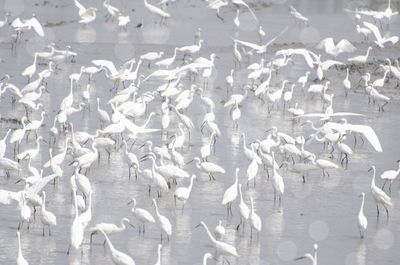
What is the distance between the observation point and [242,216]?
13359mm

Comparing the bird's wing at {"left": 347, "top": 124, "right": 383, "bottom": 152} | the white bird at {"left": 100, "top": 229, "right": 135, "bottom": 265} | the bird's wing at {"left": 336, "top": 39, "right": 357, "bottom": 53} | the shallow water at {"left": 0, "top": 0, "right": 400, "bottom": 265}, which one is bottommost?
the shallow water at {"left": 0, "top": 0, "right": 400, "bottom": 265}

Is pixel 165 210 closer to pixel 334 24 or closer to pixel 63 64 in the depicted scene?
pixel 63 64

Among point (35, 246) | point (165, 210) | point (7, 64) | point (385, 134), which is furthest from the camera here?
point (7, 64)

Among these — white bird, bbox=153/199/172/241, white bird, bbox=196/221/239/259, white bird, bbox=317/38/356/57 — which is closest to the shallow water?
white bird, bbox=153/199/172/241

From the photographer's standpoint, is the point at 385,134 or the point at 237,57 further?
the point at 237,57

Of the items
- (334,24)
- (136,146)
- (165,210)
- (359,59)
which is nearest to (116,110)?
(136,146)

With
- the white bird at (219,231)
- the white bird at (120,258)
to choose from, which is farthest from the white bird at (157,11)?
the white bird at (120,258)

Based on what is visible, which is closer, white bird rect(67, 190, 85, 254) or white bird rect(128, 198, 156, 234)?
white bird rect(67, 190, 85, 254)

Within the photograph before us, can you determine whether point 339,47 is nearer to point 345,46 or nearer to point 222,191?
point 345,46

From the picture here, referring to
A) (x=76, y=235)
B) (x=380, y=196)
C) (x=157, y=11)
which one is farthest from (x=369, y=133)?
(x=157, y=11)

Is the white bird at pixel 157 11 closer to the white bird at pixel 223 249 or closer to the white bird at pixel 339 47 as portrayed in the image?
the white bird at pixel 339 47

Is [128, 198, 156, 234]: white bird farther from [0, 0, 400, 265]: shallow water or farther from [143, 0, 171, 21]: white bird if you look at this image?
[143, 0, 171, 21]: white bird

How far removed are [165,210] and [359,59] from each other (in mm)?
14164

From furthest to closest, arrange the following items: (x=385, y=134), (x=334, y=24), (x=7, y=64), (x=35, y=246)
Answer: (x=334, y=24)
(x=7, y=64)
(x=385, y=134)
(x=35, y=246)
